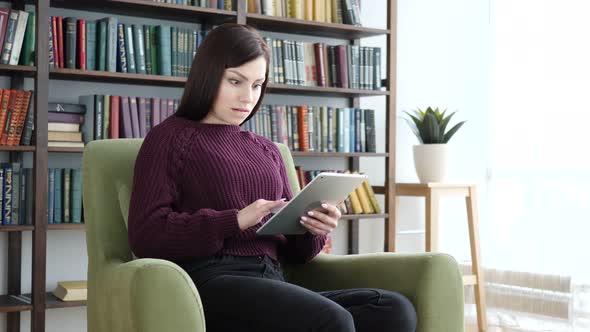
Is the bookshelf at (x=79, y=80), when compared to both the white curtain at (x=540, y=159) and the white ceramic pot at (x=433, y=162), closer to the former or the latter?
the white ceramic pot at (x=433, y=162)

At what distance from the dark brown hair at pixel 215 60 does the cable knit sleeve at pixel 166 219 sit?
0.58 feet

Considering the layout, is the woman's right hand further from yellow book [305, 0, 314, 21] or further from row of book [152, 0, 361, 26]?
yellow book [305, 0, 314, 21]

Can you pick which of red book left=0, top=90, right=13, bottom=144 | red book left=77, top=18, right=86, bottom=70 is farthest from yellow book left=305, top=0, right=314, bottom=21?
red book left=0, top=90, right=13, bottom=144

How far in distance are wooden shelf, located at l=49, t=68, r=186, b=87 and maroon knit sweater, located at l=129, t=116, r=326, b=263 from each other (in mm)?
1177

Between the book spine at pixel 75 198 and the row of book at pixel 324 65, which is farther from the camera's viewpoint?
the row of book at pixel 324 65

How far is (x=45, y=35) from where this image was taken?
10.1 feet

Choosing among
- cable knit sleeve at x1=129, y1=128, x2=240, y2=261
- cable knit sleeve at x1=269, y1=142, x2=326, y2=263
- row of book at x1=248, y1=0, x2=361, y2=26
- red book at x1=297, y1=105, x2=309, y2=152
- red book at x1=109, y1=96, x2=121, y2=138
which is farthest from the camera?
red book at x1=297, y1=105, x2=309, y2=152

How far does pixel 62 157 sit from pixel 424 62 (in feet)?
6.67

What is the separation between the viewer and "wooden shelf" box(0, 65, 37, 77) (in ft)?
9.96

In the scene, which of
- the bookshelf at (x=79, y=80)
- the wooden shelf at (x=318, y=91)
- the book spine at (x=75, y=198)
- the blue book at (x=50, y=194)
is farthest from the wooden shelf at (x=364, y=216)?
the blue book at (x=50, y=194)

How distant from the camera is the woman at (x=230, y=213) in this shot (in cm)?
183

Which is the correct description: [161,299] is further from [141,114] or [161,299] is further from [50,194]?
[141,114]

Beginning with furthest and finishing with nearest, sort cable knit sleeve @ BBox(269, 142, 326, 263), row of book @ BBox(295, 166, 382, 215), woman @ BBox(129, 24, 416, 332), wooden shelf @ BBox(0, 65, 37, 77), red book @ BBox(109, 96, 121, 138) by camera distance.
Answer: row of book @ BBox(295, 166, 382, 215), red book @ BBox(109, 96, 121, 138), wooden shelf @ BBox(0, 65, 37, 77), cable knit sleeve @ BBox(269, 142, 326, 263), woman @ BBox(129, 24, 416, 332)

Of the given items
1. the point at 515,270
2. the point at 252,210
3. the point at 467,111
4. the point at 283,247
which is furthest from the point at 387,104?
the point at 252,210
